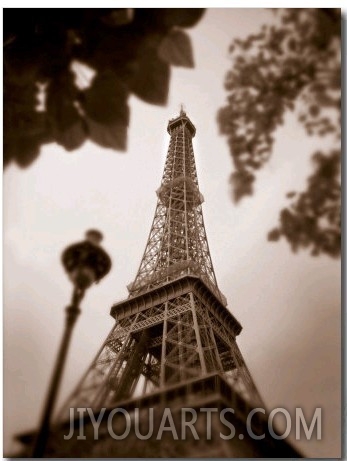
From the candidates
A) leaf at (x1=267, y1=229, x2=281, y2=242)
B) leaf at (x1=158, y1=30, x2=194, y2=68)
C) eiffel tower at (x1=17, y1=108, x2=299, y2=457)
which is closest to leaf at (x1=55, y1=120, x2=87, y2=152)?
leaf at (x1=158, y1=30, x2=194, y2=68)

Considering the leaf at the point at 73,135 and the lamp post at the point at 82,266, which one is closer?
the leaf at the point at 73,135

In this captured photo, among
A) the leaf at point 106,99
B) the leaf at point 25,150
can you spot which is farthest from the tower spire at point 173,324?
the leaf at point 106,99

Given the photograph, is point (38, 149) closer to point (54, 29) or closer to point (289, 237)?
point (54, 29)

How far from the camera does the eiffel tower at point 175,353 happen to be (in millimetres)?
6695

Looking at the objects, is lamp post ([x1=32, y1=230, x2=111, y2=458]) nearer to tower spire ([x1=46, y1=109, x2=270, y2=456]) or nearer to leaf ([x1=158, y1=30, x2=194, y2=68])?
leaf ([x1=158, y1=30, x2=194, y2=68])

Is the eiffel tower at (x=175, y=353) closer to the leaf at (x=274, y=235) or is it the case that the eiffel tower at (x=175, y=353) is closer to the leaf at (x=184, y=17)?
the leaf at (x=274, y=235)

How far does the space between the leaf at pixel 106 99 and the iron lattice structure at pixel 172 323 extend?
9.03 metres

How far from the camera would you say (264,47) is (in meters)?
4.72

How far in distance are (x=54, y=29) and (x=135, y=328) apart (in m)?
13.6

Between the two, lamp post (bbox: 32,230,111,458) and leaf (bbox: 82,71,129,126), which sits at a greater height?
leaf (bbox: 82,71,129,126)

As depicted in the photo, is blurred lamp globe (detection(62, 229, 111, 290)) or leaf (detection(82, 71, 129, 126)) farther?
blurred lamp globe (detection(62, 229, 111, 290))

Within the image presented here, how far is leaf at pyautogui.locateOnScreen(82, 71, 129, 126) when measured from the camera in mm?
2320

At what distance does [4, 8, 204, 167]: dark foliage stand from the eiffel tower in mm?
5029

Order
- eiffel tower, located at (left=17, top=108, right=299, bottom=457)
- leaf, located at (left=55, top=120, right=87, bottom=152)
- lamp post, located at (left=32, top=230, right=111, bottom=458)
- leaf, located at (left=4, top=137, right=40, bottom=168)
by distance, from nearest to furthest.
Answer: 1. leaf, located at (left=55, top=120, right=87, bottom=152)
2. leaf, located at (left=4, top=137, right=40, bottom=168)
3. lamp post, located at (left=32, top=230, right=111, bottom=458)
4. eiffel tower, located at (left=17, top=108, right=299, bottom=457)
